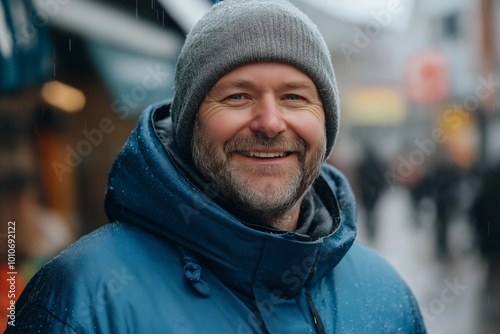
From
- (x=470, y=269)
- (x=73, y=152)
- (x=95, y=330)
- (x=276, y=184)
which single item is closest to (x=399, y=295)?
(x=276, y=184)

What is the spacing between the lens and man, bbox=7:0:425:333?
5.75 feet

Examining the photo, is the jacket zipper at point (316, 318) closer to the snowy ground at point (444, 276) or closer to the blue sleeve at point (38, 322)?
the blue sleeve at point (38, 322)

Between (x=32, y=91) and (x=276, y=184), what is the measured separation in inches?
156

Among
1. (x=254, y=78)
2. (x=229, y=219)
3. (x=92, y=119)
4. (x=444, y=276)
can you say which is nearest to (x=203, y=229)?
Answer: (x=229, y=219)

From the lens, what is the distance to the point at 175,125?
2143 millimetres

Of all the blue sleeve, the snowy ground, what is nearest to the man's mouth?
the blue sleeve

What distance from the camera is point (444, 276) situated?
10812 millimetres

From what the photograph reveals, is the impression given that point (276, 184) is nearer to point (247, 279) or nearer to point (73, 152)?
point (247, 279)

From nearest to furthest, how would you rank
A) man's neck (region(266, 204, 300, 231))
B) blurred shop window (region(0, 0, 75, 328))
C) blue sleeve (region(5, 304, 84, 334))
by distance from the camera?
blue sleeve (region(5, 304, 84, 334))
man's neck (region(266, 204, 300, 231))
blurred shop window (region(0, 0, 75, 328))

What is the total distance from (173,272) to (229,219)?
213 millimetres

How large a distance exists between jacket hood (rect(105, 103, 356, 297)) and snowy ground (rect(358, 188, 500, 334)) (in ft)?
20.6

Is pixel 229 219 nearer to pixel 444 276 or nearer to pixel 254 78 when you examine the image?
pixel 254 78

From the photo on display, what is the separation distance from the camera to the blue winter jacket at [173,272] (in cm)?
171

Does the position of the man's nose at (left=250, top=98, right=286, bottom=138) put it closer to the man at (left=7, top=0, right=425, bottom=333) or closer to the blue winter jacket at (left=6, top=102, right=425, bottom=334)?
the man at (left=7, top=0, right=425, bottom=333)
